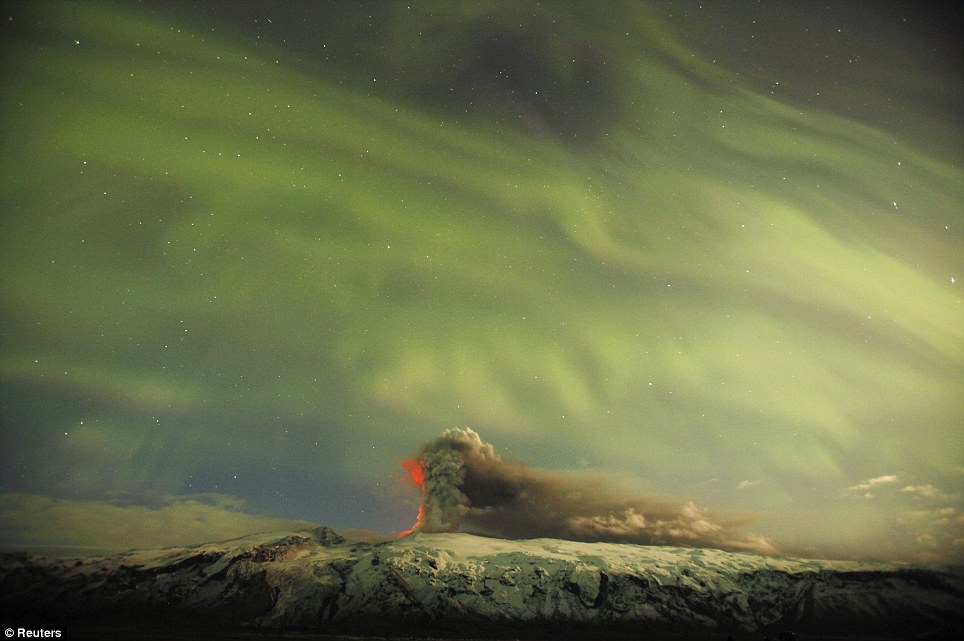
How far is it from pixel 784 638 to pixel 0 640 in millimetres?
150862

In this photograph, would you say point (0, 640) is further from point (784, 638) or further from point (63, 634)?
point (784, 638)

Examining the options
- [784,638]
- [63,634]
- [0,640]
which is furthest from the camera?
[63,634]

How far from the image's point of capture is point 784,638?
12044 cm

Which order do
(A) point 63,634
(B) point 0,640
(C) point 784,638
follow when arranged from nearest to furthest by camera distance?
(B) point 0,640, (C) point 784,638, (A) point 63,634

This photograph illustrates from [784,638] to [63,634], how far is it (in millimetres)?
198743

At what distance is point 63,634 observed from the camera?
165750 mm

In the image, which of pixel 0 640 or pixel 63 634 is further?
pixel 63 634

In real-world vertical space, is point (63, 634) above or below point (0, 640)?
below

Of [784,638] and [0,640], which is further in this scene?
[784,638]

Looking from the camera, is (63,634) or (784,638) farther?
(63,634)

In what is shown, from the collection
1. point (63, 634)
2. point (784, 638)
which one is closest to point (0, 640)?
point (63, 634)

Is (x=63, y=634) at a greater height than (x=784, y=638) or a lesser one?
lesser
